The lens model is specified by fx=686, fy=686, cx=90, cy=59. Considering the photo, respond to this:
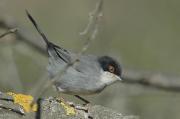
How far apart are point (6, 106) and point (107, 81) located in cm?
167

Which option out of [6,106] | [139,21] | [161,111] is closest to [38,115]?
[6,106]

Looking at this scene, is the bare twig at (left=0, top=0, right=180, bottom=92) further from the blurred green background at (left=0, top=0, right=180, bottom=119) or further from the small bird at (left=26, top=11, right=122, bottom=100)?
the small bird at (left=26, top=11, right=122, bottom=100)

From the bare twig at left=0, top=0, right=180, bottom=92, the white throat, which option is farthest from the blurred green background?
the white throat

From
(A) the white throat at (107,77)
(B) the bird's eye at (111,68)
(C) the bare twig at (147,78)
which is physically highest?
(C) the bare twig at (147,78)

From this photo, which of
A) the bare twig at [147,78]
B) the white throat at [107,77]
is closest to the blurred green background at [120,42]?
the bare twig at [147,78]

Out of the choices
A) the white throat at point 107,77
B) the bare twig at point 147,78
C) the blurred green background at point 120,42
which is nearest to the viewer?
the white throat at point 107,77

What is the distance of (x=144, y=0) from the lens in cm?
1449

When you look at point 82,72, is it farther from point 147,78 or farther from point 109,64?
point 147,78

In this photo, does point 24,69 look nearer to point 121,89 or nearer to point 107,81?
point 121,89

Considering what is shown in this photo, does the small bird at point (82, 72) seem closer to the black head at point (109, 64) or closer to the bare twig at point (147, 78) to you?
the black head at point (109, 64)

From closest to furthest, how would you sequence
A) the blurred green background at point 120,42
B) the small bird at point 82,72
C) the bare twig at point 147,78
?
the small bird at point 82,72 < the bare twig at point 147,78 < the blurred green background at point 120,42

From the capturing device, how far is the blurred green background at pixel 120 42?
9.58m

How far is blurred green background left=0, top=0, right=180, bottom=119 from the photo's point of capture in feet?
31.4

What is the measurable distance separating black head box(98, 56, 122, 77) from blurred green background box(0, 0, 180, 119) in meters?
2.55
